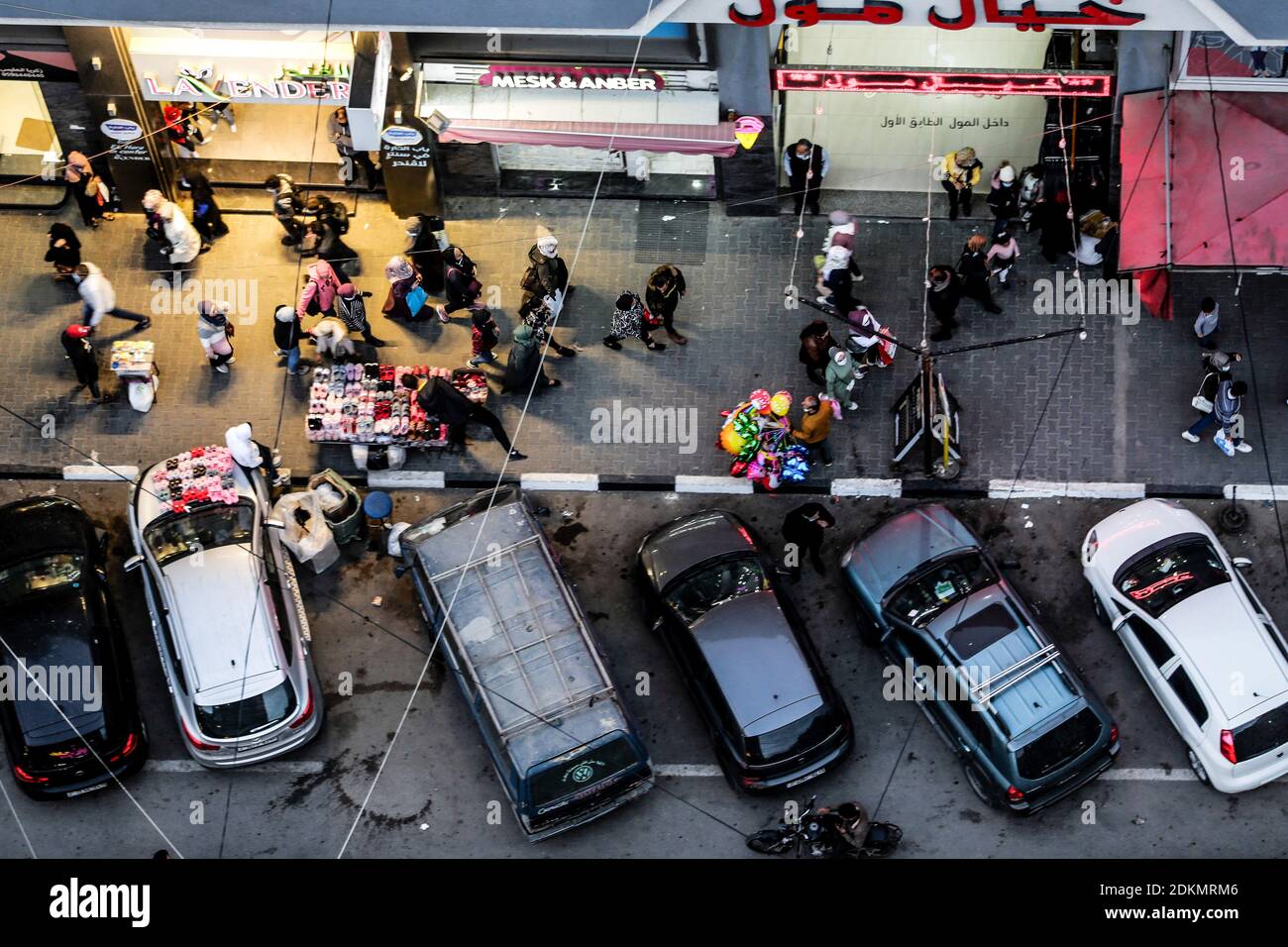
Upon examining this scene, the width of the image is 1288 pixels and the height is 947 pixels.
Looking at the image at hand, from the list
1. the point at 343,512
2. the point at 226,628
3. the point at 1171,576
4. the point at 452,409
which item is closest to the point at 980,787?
the point at 1171,576

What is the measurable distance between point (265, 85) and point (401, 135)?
6.96 ft

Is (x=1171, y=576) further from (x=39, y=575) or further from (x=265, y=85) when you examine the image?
(x=39, y=575)

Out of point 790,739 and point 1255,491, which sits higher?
point 1255,491

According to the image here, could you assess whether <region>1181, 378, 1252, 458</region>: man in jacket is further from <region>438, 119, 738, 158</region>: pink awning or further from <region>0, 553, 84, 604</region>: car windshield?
<region>0, 553, 84, 604</region>: car windshield

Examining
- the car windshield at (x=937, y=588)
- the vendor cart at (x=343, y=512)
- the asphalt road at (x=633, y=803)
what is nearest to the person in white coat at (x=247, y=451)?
the vendor cart at (x=343, y=512)

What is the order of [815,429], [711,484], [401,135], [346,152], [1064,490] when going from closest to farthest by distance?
[815,429] → [1064,490] → [711,484] → [401,135] → [346,152]

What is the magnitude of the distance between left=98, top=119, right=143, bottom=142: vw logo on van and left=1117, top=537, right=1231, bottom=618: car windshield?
15.2m

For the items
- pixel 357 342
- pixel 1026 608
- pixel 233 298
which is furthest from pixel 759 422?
pixel 233 298

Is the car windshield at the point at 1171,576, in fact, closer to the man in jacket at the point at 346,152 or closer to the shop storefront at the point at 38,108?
the man in jacket at the point at 346,152

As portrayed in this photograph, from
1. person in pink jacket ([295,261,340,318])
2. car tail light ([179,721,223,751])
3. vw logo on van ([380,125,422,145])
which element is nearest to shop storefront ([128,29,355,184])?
vw logo on van ([380,125,422,145])

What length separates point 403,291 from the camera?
76.5 feet

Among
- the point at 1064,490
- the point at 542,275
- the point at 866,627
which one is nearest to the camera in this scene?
the point at 866,627

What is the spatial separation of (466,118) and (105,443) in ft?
22.6

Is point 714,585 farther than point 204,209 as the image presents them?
No
